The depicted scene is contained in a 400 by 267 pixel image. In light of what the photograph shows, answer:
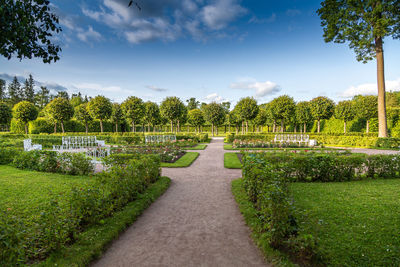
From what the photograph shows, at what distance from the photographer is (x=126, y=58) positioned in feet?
45.2

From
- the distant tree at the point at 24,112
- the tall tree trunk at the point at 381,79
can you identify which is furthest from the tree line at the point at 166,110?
the tall tree trunk at the point at 381,79

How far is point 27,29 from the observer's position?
3033mm

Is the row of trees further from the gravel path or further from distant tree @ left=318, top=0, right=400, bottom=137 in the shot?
the gravel path

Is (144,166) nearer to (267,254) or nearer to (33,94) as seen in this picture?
(267,254)

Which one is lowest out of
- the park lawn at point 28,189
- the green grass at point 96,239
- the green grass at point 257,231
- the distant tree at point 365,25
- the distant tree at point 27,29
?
the green grass at point 257,231

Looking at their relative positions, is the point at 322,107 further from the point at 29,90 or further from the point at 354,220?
the point at 29,90

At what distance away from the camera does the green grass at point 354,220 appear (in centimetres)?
263

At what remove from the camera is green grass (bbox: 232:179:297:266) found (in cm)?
264

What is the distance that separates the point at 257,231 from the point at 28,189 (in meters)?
6.49

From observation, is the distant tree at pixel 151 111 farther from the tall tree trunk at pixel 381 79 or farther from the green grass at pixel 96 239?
the tall tree trunk at pixel 381 79

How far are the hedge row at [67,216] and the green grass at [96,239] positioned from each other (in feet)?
0.48

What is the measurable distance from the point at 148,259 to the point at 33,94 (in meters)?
81.1

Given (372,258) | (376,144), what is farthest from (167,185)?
(376,144)

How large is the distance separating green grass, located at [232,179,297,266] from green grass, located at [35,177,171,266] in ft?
8.04
